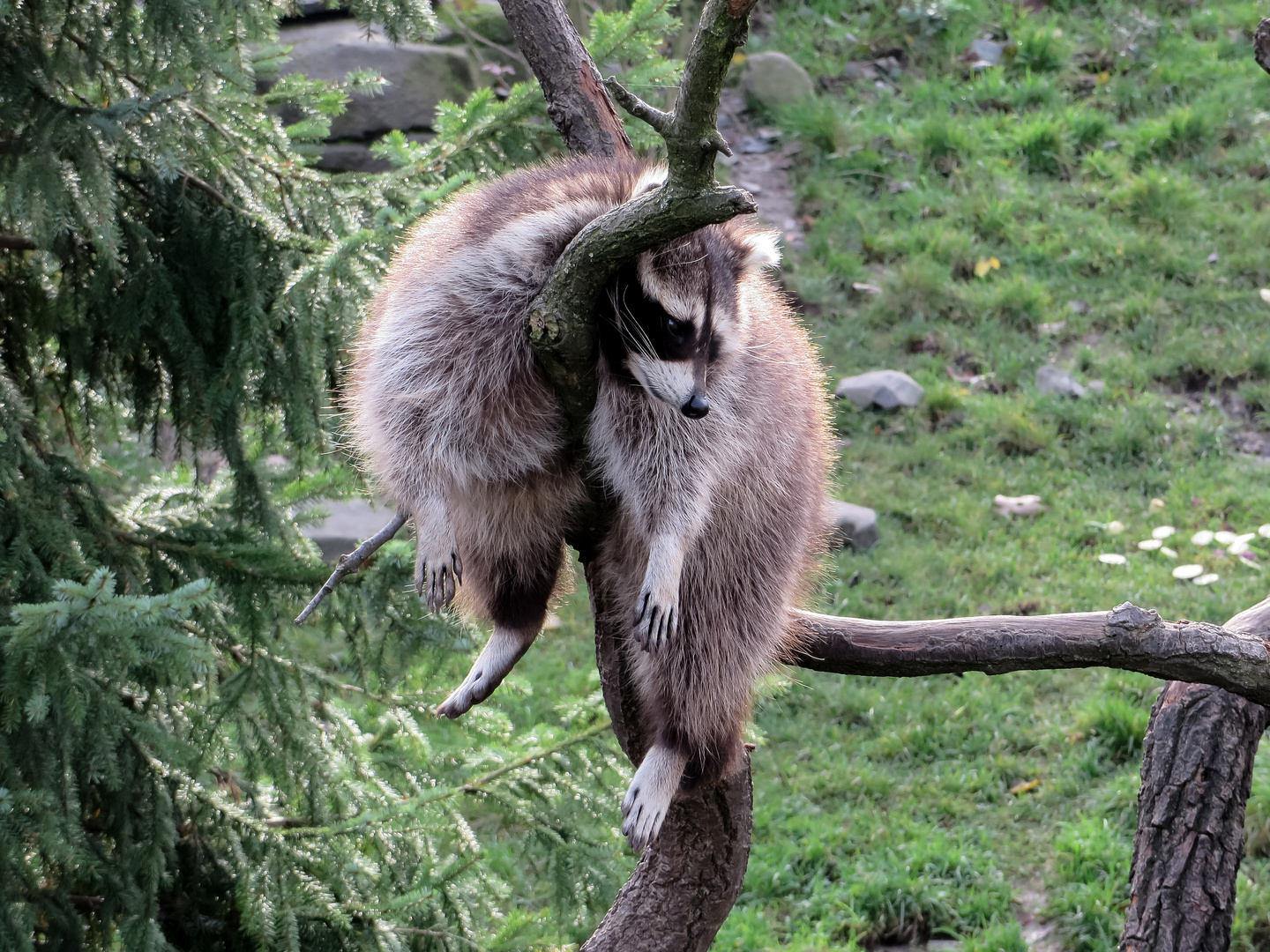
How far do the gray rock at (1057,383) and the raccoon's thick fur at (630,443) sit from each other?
3.66 meters

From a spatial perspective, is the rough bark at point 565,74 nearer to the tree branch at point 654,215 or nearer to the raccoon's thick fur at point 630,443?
the raccoon's thick fur at point 630,443

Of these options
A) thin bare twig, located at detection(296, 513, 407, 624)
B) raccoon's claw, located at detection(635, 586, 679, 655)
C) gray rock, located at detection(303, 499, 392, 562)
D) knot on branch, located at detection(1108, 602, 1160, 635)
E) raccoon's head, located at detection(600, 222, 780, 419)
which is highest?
raccoon's head, located at detection(600, 222, 780, 419)

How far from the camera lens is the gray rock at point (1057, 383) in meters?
5.95

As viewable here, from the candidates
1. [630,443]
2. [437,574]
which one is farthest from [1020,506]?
[437,574]

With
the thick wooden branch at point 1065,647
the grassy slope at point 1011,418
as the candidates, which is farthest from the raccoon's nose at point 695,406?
the grassy slope at point 1011,418

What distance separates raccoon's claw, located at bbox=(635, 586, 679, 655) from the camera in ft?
7.08

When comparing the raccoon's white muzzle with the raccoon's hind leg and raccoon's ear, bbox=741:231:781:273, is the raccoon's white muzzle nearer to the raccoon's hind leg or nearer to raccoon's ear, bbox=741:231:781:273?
raccoon's ear, bbox=741:231:781:273

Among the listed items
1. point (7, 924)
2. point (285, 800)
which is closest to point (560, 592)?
point (285, 800)

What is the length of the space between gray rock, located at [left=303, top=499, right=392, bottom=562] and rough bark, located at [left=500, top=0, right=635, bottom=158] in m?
3.25

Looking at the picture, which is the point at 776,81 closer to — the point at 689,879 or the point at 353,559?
the point at 689,879

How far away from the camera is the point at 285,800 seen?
10.8 feet

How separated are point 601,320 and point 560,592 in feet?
2.75

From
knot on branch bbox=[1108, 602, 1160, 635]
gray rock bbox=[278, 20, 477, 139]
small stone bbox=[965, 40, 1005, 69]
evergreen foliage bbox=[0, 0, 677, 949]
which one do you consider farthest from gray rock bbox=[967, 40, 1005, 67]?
knot on branch bbox=[1108, 602, 1160, 635]

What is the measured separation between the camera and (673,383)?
6.92ft
